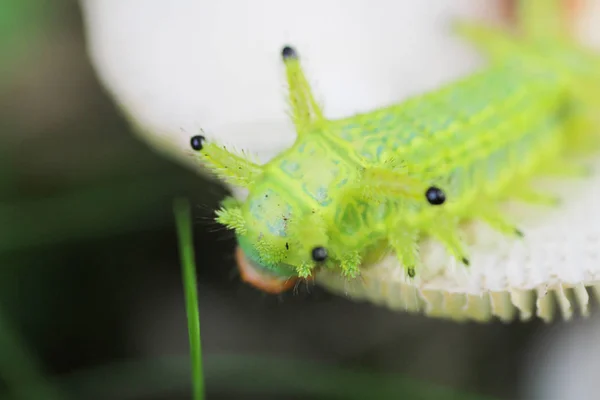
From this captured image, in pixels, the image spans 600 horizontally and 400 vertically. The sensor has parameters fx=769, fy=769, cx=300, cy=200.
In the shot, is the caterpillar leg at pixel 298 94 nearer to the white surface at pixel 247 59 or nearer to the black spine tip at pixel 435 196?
the white surface at pixel 247 59

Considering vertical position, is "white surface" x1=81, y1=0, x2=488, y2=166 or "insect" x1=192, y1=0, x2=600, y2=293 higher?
"white surface" x1=81, y1=0, x2=488, y2=166

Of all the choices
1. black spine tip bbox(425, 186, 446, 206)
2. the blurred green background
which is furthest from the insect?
the blurred green background

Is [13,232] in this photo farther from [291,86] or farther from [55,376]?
[291,86]

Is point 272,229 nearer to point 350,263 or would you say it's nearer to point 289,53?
point 350,263

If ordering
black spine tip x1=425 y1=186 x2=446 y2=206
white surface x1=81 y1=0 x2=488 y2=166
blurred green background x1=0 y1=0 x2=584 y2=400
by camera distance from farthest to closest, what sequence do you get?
blurred green background x1=0 y1=0 x2=584 y2=400 → white surface x1=81 y1=0 x2=488 y2=166 → black spine tip x1=425 y1=186 x2=446 y2=206

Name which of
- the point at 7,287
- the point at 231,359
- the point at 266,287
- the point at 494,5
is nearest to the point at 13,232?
the point at 7,287

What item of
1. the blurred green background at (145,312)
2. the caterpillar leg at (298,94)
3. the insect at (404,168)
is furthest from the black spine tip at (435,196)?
the blurred green background at (145,312)

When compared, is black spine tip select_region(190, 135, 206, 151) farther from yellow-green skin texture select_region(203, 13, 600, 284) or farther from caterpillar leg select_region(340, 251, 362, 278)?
caterpillar leg select_region(340, 251, 362, 278)
